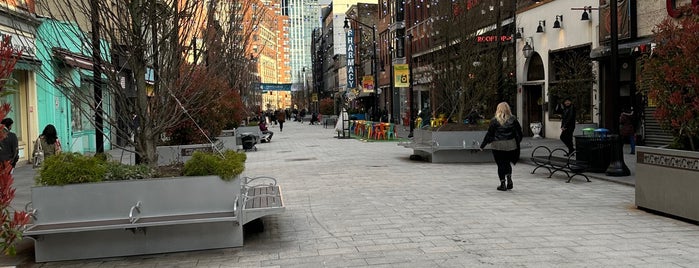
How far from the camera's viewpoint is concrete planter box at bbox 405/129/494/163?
52.0ft

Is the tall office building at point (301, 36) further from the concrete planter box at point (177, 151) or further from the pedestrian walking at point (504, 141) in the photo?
the pedestrian walking at point (504, 141)

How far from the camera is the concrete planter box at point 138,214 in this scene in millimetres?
6340

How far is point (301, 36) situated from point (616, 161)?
130295mm

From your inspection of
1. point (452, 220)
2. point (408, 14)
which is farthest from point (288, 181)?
point (408, 14)

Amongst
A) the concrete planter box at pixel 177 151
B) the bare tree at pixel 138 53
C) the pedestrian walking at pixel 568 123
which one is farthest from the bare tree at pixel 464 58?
the bare tree at pixel 138 53

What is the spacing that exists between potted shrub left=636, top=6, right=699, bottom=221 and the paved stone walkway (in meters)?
0.28

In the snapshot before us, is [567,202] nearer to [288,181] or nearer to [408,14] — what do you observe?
[288,181]

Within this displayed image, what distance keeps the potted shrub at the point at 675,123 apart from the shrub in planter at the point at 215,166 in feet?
18.4

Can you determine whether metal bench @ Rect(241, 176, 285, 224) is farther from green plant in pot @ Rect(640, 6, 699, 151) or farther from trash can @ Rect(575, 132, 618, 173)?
trash can @ Rect(575, 132, 618, 173)

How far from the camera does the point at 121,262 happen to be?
6.32 m

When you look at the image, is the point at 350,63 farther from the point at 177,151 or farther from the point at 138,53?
the point at 138,53

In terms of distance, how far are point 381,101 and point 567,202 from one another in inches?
2109

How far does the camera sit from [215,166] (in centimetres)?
668

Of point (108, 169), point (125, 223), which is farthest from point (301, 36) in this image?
point (125, 223)
